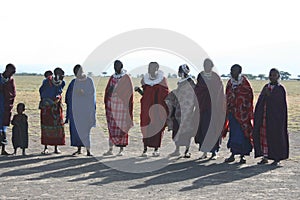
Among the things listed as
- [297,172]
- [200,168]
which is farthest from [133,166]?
[297,172]

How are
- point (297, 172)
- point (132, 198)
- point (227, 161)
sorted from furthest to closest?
point (227, 161) → point (297, 172) → point (132, 198)

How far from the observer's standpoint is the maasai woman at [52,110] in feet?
39.6

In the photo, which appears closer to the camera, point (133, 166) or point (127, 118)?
point (133, 166)

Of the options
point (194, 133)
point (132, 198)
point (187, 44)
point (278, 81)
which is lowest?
point (132, 198)

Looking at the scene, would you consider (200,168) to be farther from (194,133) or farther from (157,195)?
(157,195)

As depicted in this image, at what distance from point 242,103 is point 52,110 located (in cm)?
413

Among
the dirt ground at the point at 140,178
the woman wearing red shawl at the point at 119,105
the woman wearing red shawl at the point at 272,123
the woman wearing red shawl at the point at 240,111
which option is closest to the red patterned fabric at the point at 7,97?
the dirt ground at the point at 140,178

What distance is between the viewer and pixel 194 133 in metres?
12.1

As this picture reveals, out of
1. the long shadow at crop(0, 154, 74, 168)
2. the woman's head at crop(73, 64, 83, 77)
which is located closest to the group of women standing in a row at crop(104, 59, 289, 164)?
the woman's head at crop(73, 64, 83, 77)

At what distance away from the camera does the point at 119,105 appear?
1214 centimetres

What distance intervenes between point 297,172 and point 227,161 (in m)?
1.55

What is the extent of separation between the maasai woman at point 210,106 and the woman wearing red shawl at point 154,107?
81 centimetres

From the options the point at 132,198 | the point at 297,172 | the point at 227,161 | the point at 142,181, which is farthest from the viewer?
the point at 227,161

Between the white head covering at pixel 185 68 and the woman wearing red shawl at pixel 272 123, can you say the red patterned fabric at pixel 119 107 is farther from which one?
the woman wearing red shawl at pixel 272 123
